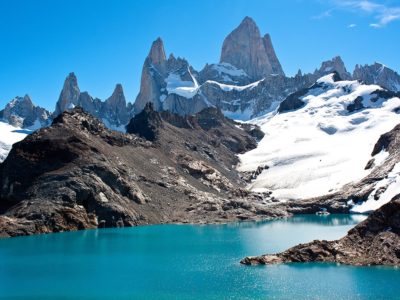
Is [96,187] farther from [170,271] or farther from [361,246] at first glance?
[361,246]

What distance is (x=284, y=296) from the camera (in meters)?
53.6

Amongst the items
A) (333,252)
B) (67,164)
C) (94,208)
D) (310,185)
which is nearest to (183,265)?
(333,252)

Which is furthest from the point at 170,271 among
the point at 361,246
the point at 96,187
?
the point at 96,187

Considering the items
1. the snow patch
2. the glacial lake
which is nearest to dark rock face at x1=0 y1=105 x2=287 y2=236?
the glacial lake

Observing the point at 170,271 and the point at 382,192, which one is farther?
the point at 382,192

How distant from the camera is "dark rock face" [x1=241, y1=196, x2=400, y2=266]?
68.3 m

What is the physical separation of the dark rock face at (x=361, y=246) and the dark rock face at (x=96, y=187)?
2376 inches

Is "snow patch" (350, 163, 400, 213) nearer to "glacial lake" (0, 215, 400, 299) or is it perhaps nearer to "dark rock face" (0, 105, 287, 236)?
"dark rock face" (0, 105, 287, 236)

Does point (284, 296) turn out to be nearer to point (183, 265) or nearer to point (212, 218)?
point (183, 265)

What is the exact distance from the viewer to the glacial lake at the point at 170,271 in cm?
5612

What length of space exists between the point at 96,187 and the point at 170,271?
6384 cm

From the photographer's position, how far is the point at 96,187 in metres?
129

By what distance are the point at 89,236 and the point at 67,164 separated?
101 ft

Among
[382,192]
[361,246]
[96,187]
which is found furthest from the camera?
[382,192]
